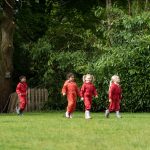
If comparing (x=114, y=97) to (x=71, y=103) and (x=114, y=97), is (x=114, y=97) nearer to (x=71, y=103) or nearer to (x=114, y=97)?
(x=114, y=97)

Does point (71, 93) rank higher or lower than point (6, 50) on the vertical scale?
lower

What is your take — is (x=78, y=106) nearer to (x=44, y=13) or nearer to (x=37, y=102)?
(x=37, y=102)

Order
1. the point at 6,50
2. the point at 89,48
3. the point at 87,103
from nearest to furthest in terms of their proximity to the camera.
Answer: the point at 87,103, the point at 6,50, the point at 89,48

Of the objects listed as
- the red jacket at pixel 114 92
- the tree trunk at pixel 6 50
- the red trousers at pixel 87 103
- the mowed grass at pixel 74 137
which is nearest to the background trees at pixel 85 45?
the tree trunk at pixel 6 50

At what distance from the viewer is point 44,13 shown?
3862 cm

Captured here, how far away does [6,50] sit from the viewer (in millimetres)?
32688

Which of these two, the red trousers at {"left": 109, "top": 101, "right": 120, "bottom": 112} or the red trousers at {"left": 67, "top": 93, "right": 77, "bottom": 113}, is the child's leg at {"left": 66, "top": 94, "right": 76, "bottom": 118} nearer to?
the red trousers at {"left": 67, "top": 93, "right": 77, "bottom": 113}

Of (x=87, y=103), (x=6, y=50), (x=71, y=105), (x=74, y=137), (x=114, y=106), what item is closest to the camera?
(x=74, y=137)

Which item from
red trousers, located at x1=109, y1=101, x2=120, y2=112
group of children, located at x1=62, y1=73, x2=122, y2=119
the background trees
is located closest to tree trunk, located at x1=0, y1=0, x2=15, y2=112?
the background trees

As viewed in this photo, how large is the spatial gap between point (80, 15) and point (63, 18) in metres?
1.09

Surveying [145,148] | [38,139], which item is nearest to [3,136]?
[38,139]

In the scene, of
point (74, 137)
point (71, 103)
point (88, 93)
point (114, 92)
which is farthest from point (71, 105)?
point (74, 137)

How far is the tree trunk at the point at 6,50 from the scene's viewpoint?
32469 mm

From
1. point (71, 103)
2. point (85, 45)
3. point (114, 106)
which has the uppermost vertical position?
point (85, 45)
